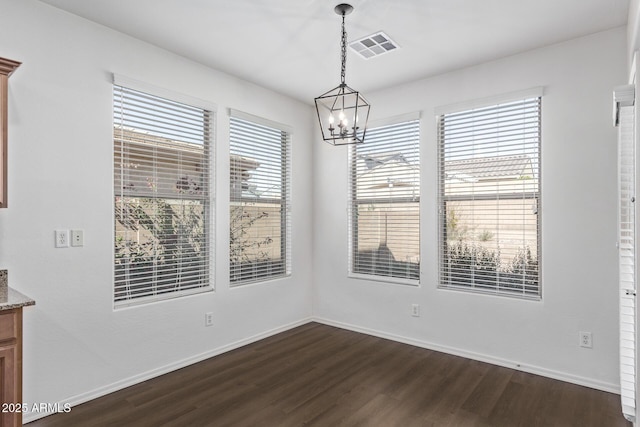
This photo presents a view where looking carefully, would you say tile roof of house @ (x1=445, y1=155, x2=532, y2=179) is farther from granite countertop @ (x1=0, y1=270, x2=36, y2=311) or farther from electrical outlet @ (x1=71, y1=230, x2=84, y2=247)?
granite countertop @ (x1=0, y1=270, x2=36, y2=311)

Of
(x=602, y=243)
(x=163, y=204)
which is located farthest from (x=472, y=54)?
(x=163, y=204)

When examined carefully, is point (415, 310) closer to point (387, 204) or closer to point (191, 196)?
point (387, 204)

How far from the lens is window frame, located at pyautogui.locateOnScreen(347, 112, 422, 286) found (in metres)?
4.05

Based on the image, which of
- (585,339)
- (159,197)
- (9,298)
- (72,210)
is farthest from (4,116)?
(585,339)

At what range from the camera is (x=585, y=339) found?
10.0 ft

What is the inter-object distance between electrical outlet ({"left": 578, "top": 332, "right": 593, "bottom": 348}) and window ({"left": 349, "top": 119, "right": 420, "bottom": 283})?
4.91 ft

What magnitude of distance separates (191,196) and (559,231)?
3.29 m

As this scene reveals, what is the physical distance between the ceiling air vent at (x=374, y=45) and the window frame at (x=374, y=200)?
95 cm

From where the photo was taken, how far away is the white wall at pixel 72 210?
2486 mm

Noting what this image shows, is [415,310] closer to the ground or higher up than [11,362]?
closer to the ground

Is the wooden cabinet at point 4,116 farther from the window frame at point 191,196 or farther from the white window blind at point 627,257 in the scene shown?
the white window blind at point 627,257

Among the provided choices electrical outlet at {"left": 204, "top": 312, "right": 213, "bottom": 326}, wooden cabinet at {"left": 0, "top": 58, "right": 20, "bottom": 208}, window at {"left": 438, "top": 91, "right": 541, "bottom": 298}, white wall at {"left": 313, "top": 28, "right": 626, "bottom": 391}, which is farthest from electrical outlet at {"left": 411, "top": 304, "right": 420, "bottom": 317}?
wooden cabinet at {"left": 0, "top": 58, "right": 20, "bottom": 208}

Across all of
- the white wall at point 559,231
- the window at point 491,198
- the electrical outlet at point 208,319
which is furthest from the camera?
the electrical outlet at point 208,319

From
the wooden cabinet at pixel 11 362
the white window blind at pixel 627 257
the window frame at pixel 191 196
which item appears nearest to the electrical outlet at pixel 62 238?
the window frame at pixel 191 196
